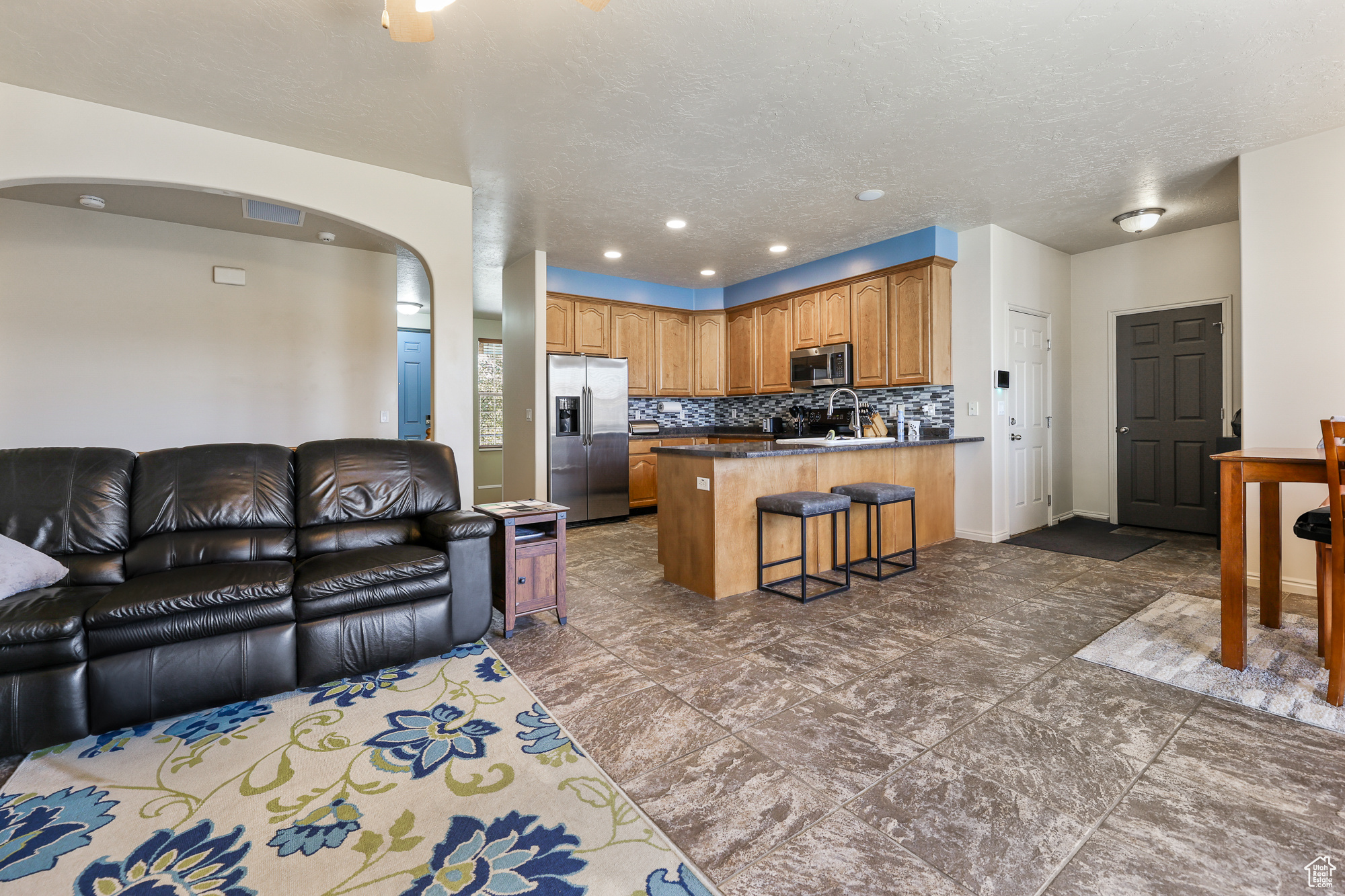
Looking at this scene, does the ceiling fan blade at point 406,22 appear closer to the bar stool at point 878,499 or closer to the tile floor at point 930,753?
the tile floor at point 930,753

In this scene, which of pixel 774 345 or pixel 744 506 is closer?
pixel 744 506

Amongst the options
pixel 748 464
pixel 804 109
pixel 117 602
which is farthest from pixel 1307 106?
pixel 117 602

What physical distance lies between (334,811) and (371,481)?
179 cm

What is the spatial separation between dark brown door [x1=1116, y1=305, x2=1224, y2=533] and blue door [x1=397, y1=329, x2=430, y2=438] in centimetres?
824

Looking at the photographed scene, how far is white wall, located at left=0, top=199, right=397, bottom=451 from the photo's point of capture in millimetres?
4316

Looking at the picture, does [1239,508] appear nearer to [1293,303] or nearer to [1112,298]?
[1293,303]

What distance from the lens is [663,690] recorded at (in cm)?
236

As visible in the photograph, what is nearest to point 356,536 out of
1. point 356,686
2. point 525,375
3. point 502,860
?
point 356,686

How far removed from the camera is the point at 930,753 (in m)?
1.90

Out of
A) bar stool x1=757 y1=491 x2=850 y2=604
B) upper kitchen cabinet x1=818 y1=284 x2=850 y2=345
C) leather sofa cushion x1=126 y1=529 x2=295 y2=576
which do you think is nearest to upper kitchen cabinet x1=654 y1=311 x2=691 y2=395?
upper kitchen cabinet x1=818 y1=284 x2=850 y2=345

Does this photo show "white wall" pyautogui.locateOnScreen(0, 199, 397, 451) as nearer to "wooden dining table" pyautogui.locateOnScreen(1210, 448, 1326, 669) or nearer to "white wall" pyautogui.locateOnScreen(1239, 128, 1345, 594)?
"wooden dining table" pyautogui.locateOnScreen(1210, 448, 1326, 669)

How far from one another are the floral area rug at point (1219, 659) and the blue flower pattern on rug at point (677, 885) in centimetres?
221

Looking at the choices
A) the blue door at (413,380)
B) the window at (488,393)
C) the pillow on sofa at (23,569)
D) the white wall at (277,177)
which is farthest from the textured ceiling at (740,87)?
the window at (488,393)

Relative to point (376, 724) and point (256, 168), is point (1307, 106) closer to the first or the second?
point (376, 724)
